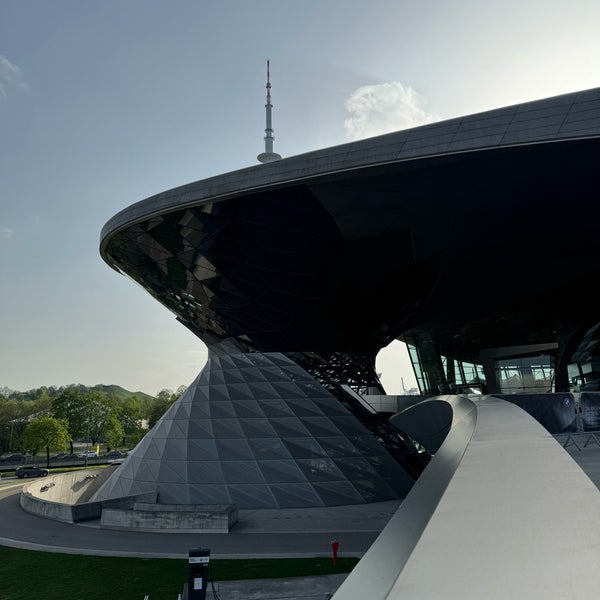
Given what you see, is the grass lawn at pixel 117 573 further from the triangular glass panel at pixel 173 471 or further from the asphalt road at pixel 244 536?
the triangular glass panel at pixel 173 471

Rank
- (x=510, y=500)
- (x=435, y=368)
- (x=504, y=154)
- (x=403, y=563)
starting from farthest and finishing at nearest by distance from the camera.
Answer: (x=435, y=368) < (x=504, y=154) < (x=510, y=500) < (x=403, y=563)

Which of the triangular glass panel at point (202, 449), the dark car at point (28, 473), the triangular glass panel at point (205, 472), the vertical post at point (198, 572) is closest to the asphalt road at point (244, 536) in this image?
the triangular glass panel at point (205, 472)

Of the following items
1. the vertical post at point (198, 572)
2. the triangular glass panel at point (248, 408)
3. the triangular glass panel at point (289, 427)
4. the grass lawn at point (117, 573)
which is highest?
the triangular glass panel at point (248, 408)

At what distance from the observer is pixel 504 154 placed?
15.4 meters

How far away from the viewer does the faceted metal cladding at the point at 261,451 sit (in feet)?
68.8

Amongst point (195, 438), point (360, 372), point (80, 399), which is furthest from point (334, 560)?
point (80, 399)

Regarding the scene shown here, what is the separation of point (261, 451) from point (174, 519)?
5.76 meters

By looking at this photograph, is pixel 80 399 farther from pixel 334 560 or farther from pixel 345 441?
pixel 334 560

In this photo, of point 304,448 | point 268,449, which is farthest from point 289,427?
point 268,449

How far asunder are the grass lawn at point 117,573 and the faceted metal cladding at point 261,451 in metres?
7.13

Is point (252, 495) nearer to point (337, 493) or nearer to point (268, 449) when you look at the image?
point (268, 449)

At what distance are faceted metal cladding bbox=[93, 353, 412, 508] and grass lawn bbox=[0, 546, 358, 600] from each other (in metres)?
7.13

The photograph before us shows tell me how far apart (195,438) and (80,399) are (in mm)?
58479

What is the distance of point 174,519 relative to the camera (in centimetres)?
1700
